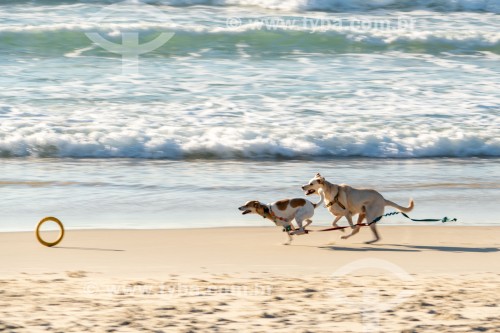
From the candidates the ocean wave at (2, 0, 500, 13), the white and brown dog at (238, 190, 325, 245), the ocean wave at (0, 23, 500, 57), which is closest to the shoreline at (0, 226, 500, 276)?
the white and brown dog at (238, 190, 325, 245)

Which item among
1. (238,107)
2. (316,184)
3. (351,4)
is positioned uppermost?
(351,4)

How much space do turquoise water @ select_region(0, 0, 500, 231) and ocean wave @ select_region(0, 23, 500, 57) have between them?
42 millimetres

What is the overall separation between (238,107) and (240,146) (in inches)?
79.8

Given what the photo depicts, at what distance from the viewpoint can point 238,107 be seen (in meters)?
14.1

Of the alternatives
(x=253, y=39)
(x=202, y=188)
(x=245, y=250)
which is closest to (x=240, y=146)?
(x=202, y=188)

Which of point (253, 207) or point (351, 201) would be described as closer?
point (253, 207)

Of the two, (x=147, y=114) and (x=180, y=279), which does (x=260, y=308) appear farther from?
(x=147, y=114)

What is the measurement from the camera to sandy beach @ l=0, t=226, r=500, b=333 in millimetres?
5504

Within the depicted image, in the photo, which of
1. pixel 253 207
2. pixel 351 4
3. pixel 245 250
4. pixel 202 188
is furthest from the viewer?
pixel 351 4

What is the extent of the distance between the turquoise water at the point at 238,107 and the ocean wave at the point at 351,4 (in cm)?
4

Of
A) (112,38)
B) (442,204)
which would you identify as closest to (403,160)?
(442,204)

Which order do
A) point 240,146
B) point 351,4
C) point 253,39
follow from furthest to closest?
1. point 351,4
2. point 253,39
3. point 240,146

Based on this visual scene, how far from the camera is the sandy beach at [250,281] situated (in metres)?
5.50

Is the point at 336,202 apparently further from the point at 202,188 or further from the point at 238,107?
the point at 238,107
